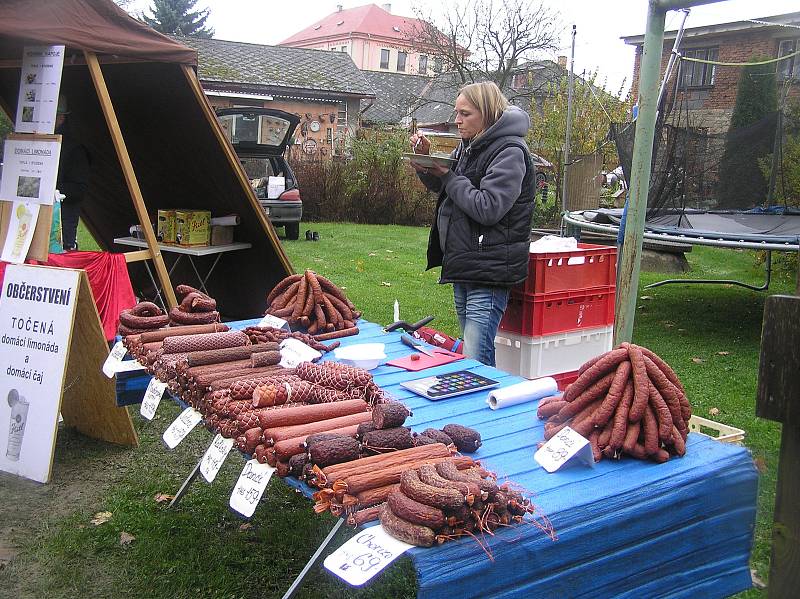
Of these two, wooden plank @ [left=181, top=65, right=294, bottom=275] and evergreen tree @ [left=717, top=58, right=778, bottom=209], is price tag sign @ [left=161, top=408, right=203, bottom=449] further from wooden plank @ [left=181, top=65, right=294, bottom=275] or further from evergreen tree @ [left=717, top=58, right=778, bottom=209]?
evergreen tree @ [left=717, top=58, right=778, bottom=209]

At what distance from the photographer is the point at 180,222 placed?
262 inches

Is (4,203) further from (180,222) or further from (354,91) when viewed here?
(354,91)

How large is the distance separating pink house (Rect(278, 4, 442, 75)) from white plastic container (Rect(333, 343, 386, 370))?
72707 mm

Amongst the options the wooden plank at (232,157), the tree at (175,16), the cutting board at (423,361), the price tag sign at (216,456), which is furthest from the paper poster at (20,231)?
the tree at (175,16)

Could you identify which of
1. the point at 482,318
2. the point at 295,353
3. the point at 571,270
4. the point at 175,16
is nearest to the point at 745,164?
the point at 571,270

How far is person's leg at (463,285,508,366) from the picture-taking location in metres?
4.24

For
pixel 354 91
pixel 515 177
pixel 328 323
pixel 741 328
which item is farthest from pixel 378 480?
pixel 354 91

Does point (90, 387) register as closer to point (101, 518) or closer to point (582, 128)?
point (101, 518)

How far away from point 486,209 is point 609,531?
2.23 m

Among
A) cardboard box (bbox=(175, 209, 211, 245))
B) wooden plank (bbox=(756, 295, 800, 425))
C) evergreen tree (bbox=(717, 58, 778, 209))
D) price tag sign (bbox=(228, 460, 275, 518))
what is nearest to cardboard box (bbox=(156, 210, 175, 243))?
cardboard box (bbox=(175, 209, 211, 245))

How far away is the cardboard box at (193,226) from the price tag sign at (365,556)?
5.19 meters

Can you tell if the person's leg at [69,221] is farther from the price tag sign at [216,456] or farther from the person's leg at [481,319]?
the price tag sign at [216,456]

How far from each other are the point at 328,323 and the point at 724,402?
3179 mm

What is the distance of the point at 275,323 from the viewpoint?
380 centimetres
